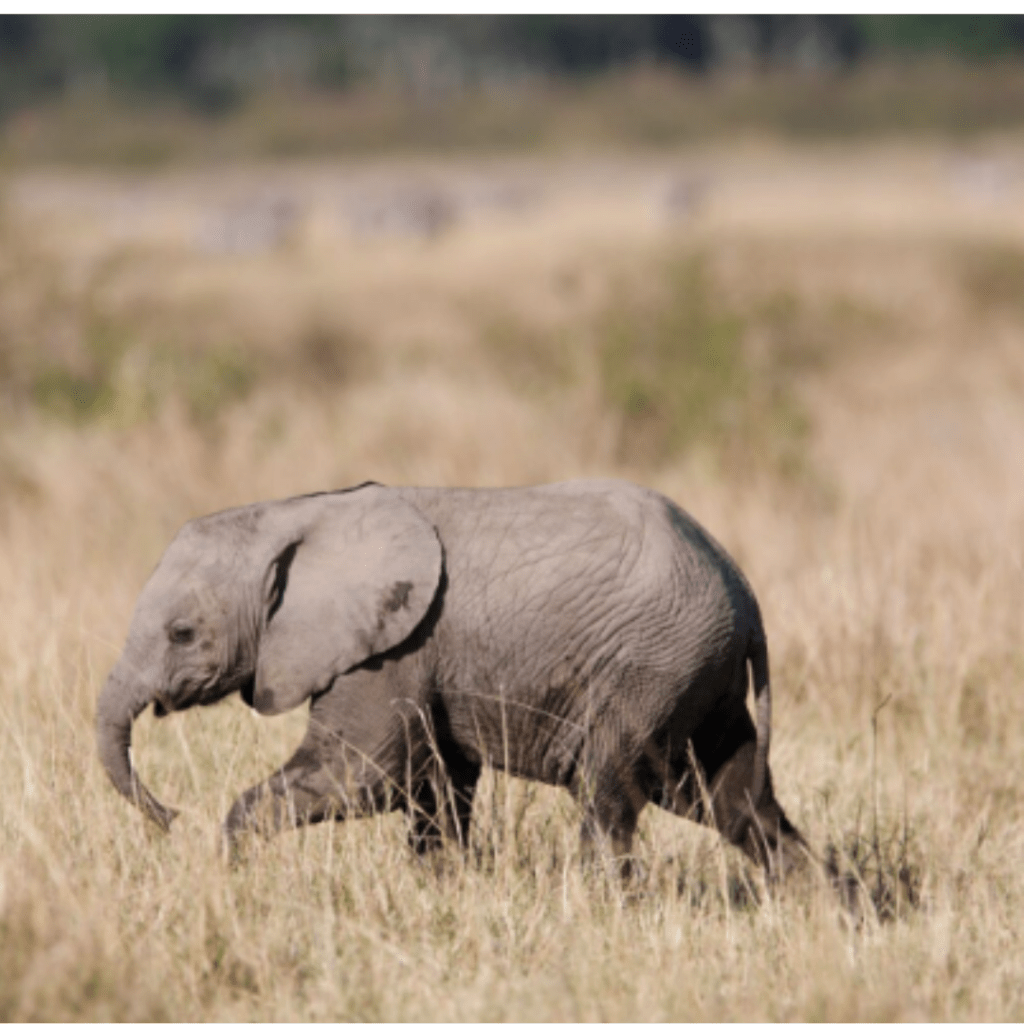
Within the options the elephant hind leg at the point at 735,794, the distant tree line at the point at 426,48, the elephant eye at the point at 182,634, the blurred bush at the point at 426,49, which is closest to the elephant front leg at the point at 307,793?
the elephant eye at the point at 182,634

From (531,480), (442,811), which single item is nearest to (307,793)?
(442,811)

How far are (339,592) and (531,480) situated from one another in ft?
16.3

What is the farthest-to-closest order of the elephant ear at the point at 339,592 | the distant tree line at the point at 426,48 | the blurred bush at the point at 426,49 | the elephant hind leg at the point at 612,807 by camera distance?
the distant tree line at the point at 426,48 → the blurred bush at the point at 426,49 → the elephant hind leg at the point at 612,807 → the elephant ear at the point at 339,592

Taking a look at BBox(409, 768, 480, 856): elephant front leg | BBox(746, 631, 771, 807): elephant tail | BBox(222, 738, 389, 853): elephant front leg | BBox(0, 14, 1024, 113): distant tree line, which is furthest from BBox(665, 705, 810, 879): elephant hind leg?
BBox(0, 14, 1024, 113): distant tree line

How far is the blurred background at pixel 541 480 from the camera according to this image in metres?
3.79

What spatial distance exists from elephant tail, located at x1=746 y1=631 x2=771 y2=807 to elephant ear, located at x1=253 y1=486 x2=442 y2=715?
31.9 inches

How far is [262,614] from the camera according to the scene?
4070mm

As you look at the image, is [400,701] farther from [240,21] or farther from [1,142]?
[240,21]

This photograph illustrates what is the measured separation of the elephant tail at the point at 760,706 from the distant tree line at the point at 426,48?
204ft

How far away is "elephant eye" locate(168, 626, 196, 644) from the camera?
13.3 feet

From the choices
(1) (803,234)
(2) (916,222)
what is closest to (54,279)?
(1) (803,234)

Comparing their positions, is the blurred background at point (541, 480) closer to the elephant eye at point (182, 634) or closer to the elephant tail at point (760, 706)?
the elephant tail at point (760, 706)

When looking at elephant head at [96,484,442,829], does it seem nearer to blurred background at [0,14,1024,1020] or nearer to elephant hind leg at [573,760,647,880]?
blurred background at [0,14,1024,1020]

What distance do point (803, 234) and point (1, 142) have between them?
10184 mm
